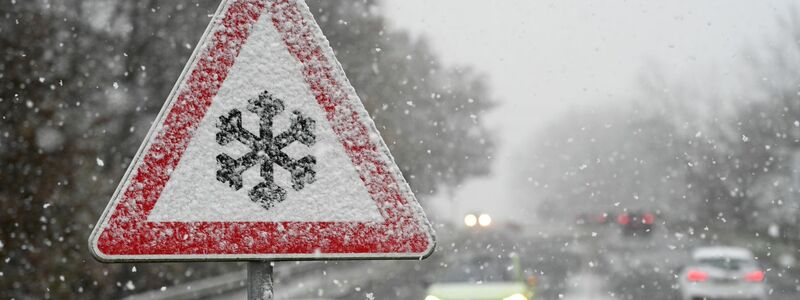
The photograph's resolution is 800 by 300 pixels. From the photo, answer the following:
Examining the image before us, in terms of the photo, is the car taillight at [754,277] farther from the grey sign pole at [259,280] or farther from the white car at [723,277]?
the grey sign pole at [259,280]

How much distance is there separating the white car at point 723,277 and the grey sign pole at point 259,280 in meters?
17.9

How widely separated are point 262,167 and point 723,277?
18126 millimetres

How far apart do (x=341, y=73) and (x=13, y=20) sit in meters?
14.0

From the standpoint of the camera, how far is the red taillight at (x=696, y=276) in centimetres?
1927

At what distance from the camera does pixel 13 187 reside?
13.7 meters

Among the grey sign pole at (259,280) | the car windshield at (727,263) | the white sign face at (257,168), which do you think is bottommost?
the grey sign pole at (259,280)

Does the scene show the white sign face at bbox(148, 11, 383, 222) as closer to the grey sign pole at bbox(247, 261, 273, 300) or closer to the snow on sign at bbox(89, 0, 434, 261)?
the snow on sign at bbox(89, 0, 434, 261)

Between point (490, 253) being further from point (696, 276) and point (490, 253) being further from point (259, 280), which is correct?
point (259, 280)

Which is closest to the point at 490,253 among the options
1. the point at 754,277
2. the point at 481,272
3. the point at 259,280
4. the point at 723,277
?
the point at 481,272

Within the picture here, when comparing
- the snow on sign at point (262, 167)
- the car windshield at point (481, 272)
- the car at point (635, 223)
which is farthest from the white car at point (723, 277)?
the car at point (635, 223)

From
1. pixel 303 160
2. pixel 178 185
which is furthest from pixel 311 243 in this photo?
pixel 178 185

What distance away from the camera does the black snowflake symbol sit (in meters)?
2.56

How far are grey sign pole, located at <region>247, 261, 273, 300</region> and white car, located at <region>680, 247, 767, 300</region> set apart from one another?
17.9 meters

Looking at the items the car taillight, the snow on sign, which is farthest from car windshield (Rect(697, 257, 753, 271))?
the snow on sign
